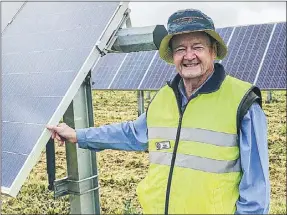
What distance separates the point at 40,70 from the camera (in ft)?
10.9

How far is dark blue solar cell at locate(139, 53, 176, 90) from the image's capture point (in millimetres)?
9742

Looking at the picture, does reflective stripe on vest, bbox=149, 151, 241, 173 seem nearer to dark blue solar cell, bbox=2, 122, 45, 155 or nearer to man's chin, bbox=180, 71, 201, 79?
man's chin, bbox=180, 71, 201, 79

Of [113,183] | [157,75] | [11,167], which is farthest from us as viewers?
[157,75]

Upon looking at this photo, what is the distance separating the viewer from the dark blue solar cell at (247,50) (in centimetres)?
933

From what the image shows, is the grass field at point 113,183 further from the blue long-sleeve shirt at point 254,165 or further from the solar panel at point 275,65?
the blue long-sleeve shirt at point 254,165

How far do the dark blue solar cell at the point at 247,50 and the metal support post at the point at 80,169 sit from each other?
6430 millimetres

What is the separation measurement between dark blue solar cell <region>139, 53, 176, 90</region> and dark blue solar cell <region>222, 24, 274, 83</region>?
119cm

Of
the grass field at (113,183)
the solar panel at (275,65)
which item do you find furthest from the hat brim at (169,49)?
the solar panel at (275,65)

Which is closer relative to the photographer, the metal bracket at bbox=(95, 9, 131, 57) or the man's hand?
the man's hand

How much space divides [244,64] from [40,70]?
6789 mm

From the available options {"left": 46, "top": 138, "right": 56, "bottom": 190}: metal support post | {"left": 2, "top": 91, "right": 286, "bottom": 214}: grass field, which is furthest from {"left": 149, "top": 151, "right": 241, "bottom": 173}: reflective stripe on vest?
{"left": 2, "top": 91, "right": 286, "bottom": 214}: grass field

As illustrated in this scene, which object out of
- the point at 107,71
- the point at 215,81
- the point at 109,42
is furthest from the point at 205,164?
the point at 107,71

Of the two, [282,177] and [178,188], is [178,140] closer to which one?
[178,188]

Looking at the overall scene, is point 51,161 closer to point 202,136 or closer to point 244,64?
point 202,136
